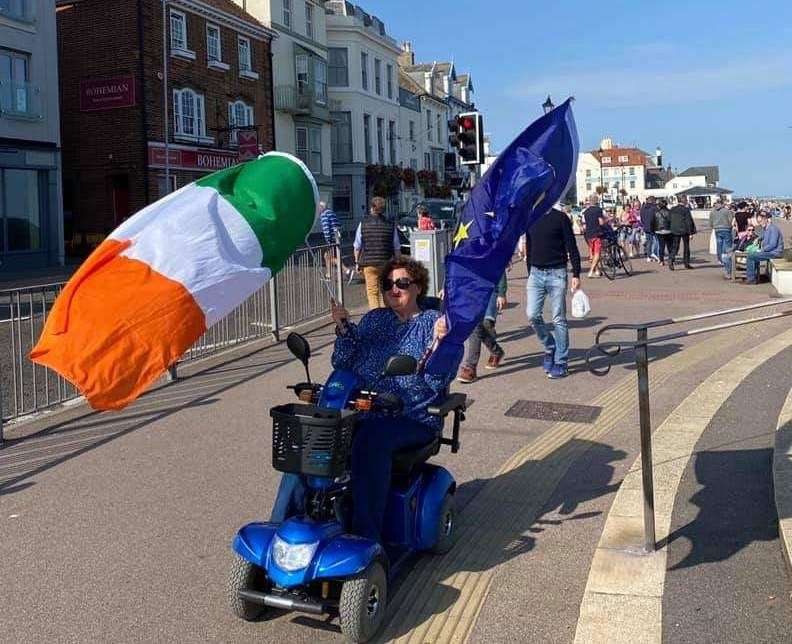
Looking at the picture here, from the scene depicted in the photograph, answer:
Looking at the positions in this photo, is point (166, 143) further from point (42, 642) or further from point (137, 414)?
point (42, 642)

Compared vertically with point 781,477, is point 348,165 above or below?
above

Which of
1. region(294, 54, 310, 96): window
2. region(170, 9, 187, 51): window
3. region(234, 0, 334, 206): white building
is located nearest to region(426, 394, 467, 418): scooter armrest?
region(170, 9, 187, 51): window

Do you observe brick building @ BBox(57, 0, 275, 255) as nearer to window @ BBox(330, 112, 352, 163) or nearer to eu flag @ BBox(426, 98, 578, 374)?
window @ BBox(330, 112, 352, 163)

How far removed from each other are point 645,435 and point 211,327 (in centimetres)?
309

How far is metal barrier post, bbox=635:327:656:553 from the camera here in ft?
14.2

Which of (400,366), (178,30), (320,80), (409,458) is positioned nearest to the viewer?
(400,366)

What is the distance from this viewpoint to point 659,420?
7246mm

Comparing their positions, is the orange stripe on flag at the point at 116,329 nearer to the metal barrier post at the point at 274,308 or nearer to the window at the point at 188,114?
the metal barrier post at the point at 274,308

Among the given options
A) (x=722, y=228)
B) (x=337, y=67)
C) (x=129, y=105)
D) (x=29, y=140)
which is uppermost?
→ (x=337, y=67)

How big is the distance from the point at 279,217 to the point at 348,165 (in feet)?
148

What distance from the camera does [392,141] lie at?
177 ft

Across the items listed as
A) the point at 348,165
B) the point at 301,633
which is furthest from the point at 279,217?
the point at 348,165

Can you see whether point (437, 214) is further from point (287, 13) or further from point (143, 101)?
point (287, 13)

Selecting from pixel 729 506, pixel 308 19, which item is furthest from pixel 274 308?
pixel 308 19
